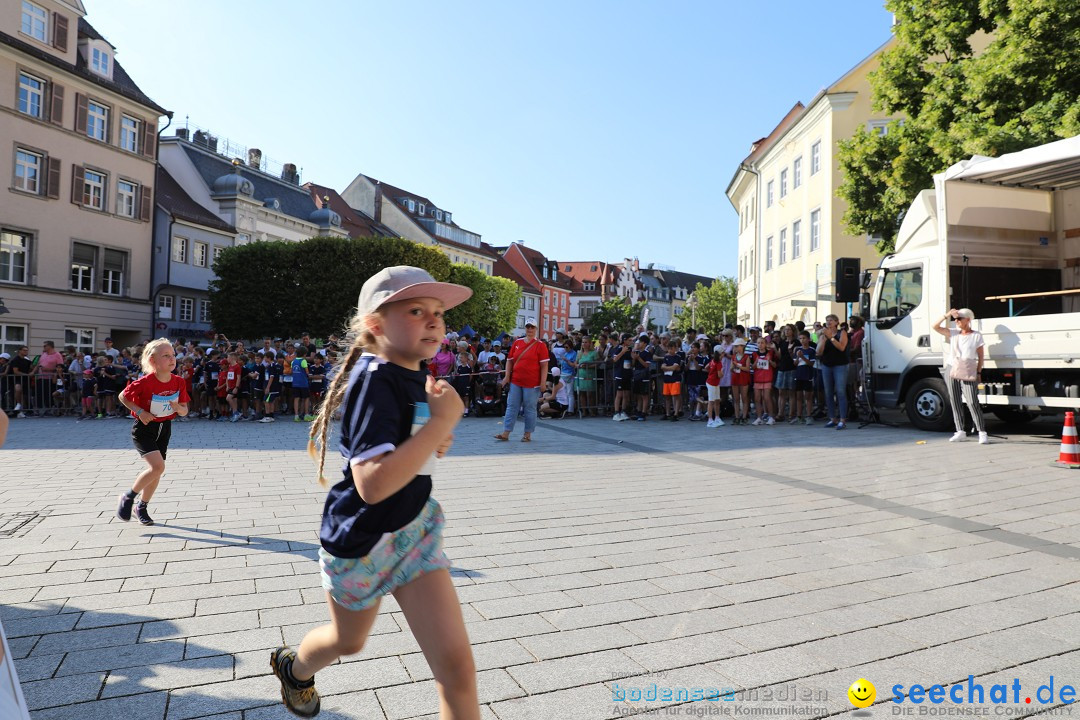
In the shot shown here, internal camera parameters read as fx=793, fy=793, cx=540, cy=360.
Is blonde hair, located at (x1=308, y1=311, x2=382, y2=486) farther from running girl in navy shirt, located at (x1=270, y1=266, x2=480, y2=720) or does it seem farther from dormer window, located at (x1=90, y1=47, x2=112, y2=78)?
dormer window, located at (x1=90, y1=47, x2=112, y2=78)

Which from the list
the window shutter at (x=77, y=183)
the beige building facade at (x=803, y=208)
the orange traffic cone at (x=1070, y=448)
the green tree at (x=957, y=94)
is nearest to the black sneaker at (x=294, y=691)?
the orange traffic cone at (x=1070, y=448)

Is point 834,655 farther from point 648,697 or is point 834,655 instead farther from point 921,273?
point 921,273

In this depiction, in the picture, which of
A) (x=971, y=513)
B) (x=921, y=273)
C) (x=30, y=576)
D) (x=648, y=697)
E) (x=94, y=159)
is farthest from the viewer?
(x=94, y=159)

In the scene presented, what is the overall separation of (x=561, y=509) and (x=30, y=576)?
395 centimetres

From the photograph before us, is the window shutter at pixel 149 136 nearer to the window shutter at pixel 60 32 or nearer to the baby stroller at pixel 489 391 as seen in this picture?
the window shutter at pixel 60 32

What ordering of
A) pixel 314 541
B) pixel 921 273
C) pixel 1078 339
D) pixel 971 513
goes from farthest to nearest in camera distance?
pixel 921 273, pixel 1078 339, pixel 971 513, pixel 314 541

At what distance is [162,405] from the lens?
21.8 feet

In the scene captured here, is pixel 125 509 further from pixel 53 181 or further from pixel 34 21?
pixel 34 21

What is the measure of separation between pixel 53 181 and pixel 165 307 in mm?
9120

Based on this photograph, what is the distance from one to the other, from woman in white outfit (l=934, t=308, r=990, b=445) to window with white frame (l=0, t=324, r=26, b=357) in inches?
1342

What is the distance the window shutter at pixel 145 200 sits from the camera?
39.1m

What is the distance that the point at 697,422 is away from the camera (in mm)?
16453

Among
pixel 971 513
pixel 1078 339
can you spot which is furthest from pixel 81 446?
pixel 1078 339

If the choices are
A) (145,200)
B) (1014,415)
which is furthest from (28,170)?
(1014,415)
